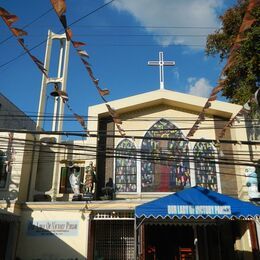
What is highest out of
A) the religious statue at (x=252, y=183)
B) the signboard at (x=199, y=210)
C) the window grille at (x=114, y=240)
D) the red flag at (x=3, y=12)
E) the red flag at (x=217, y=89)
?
the red flag at (x=217, y=89)

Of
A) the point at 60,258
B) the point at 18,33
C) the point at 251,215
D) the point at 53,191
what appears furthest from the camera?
the point at 53,191

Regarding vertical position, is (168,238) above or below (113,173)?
below

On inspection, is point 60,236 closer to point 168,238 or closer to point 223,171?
point 168,238

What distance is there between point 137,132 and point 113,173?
2.45m

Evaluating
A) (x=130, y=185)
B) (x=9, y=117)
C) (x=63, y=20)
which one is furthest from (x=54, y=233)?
(x=9, y=117)

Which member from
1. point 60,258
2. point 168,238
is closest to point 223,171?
point 168,238

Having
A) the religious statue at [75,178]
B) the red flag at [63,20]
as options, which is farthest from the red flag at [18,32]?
the religious statue at [75,178]

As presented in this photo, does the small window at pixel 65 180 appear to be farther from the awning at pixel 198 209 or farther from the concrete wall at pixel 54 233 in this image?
the awning at pixel 198 209

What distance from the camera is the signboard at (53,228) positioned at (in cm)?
1395

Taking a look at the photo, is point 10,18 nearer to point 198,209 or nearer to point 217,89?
point 217,89

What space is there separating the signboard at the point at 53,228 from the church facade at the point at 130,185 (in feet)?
0.13

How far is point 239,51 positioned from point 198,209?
356 inches

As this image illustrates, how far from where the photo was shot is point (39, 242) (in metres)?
13.9

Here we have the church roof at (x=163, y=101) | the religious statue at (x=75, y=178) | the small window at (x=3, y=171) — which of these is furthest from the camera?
the church roof at (x=163, y=101)
